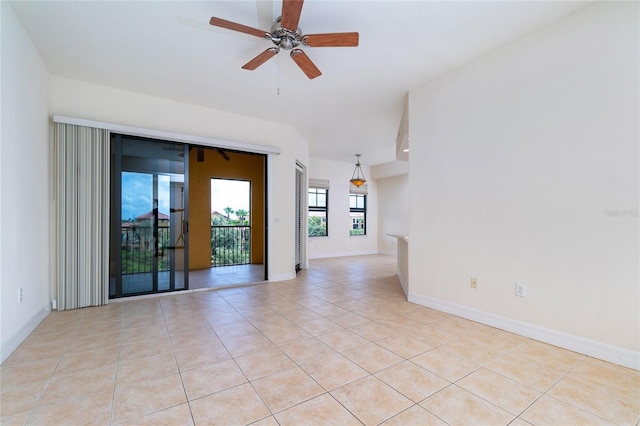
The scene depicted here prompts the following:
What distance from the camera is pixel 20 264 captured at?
102 inches

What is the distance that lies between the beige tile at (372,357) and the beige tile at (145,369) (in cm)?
132

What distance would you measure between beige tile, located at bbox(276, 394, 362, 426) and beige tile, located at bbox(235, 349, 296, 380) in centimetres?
44

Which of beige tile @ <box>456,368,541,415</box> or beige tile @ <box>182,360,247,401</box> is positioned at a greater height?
beige tile @ <box>182,360,247,401</box>

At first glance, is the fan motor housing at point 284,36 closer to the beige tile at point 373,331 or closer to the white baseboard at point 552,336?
the beige tile at point 373,331

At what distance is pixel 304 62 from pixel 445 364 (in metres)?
2.76

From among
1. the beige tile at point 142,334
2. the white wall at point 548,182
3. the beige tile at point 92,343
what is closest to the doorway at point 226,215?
the beige tile at point 142,334

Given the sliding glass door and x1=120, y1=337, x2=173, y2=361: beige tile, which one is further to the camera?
the sliding glass door

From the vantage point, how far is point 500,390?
1.84 meters

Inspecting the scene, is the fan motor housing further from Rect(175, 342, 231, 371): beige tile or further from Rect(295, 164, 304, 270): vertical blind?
Rect(295, 164, 304, 270): vertical blind

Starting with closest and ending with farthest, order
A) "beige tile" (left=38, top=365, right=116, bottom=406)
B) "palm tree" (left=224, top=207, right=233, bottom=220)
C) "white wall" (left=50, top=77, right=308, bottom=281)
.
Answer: "beige tile" (left=38, top=365, right=116, bottom=406) → "white wall" (left=50, top=77, right=308, bottom=281) → "palm tree" (left=224, top=207, right=233, bottom=220)

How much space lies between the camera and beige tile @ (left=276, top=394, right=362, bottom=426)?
1.55 m

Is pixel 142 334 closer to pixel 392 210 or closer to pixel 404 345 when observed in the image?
pixel 404 345

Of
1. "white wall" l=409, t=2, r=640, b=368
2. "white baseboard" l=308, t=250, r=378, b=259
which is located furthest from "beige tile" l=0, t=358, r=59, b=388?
"white baseboard" l=308, t=250, r=378, b=259

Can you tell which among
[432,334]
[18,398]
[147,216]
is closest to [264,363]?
[18,398]
